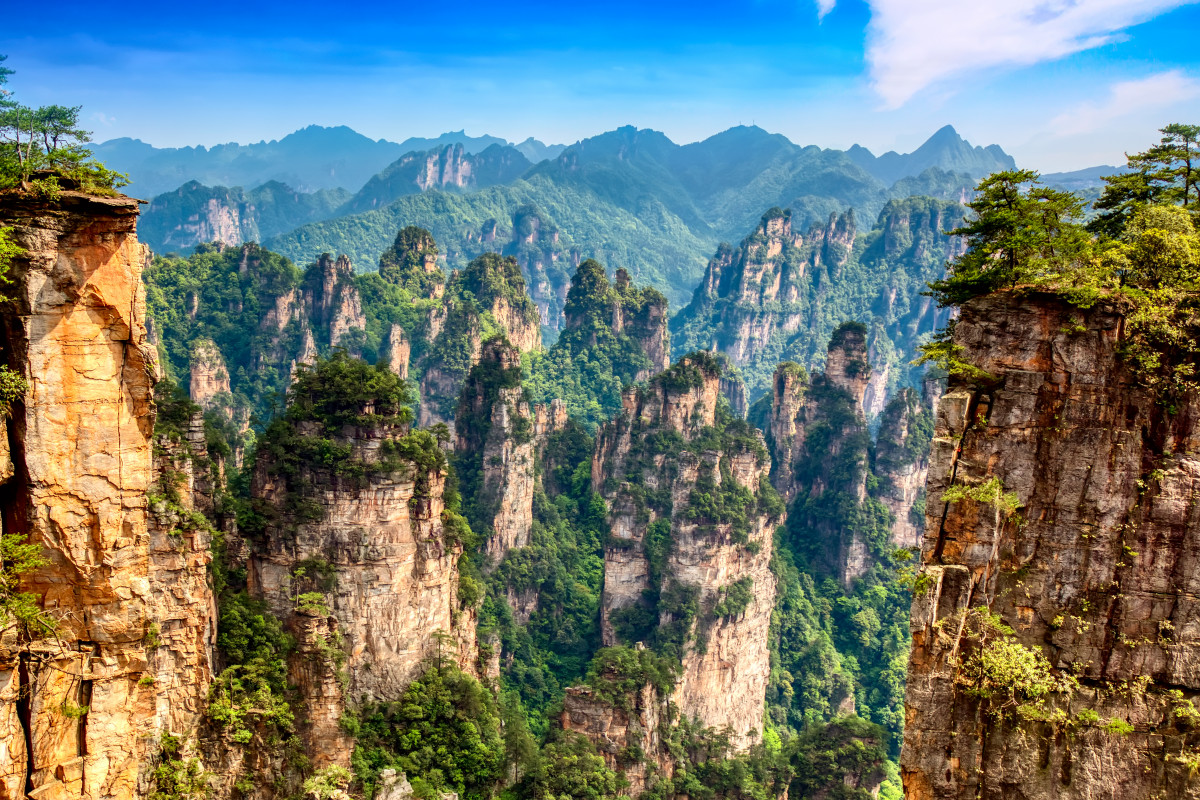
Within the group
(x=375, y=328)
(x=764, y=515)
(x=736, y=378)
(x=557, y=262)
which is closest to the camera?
(x=764, y=515)

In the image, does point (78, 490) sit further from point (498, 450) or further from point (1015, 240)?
point (498, 450)

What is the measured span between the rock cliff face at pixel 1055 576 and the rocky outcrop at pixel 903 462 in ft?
162

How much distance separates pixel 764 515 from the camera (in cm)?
4909

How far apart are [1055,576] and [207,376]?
2707 inches

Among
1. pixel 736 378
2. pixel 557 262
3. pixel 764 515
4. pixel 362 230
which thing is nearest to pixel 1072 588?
pixel 764 515

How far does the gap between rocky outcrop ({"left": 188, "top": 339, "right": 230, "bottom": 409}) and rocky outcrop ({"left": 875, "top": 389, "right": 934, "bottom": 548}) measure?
52.7m

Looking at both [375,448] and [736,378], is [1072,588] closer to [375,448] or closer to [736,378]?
[375,448]

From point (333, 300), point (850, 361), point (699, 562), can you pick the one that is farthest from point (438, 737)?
point (333, 300)

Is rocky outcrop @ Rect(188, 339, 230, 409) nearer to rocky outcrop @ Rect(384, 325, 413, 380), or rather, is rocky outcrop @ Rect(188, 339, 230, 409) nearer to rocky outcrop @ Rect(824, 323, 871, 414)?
rocky outcrop @ Rect(384, 325, 413, 380)

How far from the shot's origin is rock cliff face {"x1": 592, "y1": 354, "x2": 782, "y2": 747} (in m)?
44.7

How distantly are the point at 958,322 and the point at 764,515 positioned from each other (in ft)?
111

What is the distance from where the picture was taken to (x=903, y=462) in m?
63.4

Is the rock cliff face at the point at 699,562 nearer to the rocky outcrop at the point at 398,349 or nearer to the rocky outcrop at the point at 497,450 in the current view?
the rocky outcrop at the point at 497,450

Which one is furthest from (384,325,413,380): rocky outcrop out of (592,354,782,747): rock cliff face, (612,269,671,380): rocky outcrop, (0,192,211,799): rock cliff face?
(0,192,211,799): rock cliff face
